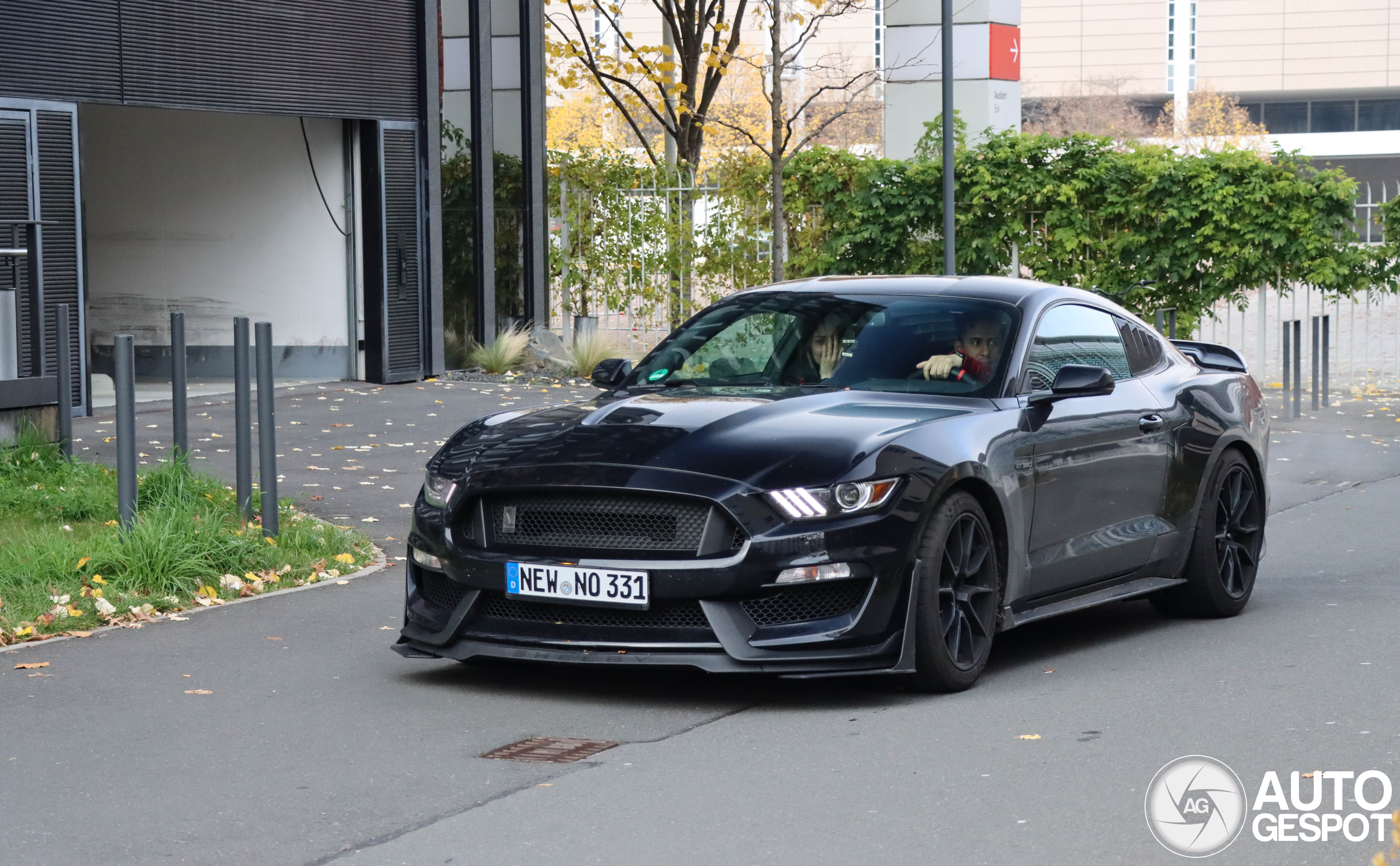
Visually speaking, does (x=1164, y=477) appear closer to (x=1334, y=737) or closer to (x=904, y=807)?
(x=1334, y=737)

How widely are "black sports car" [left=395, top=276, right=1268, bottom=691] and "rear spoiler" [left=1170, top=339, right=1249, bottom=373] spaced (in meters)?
1.04

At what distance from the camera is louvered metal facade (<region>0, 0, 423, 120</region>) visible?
15.5 metres

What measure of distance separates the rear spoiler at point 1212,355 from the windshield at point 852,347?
2017 millimetres

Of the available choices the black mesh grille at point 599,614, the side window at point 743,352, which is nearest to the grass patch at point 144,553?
the black mesh grille at point 599,614

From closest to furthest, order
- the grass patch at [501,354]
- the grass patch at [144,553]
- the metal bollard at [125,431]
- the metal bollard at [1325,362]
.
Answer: the grass patch at [144,553] < the metal bollard at [125,431] < the metal bollard at [1325,362] < the grass patch at [501,354]

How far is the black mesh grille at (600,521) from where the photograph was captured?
20.4 ft

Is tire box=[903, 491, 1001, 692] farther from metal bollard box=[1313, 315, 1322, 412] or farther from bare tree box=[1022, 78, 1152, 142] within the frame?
bare tree box=[1022, 78, 1152, 142]

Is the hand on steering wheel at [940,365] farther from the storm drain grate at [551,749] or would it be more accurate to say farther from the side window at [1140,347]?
the storm drain grate at [551,749]

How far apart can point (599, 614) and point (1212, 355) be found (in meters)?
4.52

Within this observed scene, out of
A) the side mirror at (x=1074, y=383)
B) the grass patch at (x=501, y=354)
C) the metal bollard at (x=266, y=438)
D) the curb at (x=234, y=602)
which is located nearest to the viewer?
the side mirror at (x=1074, y=383)

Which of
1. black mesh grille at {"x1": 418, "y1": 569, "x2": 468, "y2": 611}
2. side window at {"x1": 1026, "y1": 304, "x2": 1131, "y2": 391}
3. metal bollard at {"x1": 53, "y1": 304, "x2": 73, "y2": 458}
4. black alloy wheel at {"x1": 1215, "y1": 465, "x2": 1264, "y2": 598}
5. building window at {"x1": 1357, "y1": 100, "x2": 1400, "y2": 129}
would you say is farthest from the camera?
building window at {"x1": 1357, "y1": 100, "x2": 1400, "y2": 129}

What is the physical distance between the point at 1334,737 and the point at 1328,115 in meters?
113

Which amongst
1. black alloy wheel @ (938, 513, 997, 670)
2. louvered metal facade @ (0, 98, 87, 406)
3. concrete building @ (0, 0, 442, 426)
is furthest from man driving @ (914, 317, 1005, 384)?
concrete building @ (0, 0, 442, 426)

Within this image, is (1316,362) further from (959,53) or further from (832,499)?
(832,499)
